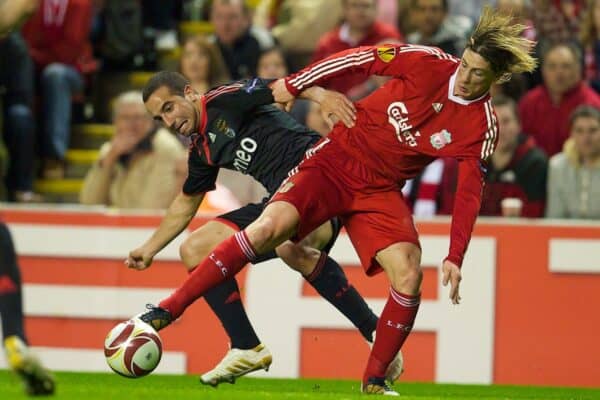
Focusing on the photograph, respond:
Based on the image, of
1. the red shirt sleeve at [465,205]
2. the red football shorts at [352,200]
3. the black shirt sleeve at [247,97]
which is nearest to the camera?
the red shirt sleeve at [465,205]

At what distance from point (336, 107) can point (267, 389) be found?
5.65 ft

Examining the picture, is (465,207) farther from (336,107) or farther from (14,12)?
(14,12)

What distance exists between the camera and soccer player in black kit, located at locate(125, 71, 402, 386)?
26.8ft

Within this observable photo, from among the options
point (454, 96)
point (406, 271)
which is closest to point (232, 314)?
point (406, 271)

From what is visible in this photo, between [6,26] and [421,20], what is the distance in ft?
20.0

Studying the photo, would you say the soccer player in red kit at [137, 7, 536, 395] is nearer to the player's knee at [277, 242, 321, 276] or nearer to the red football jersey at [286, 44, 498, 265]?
the red football jersey at [286, 44, 498, 265]

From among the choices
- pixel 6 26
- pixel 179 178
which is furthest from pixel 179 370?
pixel 6 26

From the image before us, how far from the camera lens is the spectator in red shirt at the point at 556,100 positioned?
39.2 ft

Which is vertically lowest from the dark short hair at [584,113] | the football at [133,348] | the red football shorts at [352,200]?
the football at [133,348]

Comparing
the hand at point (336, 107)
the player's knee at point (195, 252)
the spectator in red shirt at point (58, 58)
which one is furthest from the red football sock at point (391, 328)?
the spectator in red shirt at point (58, 58)

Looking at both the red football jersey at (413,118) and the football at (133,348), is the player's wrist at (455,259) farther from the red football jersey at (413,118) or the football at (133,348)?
the football at (133,348)

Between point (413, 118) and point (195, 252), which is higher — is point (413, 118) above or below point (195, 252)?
above

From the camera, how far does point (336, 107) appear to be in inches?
321

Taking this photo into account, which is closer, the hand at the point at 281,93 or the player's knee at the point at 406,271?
the player's knee at the point at 406,271
